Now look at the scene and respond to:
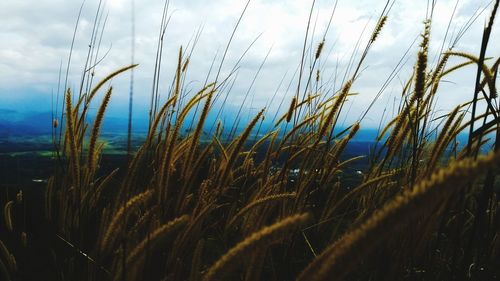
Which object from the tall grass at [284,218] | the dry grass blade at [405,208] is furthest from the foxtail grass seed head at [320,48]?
the dry grass blade at [405,208]

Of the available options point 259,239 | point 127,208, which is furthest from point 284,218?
point 259,239

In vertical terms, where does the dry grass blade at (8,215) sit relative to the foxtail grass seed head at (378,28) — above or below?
below

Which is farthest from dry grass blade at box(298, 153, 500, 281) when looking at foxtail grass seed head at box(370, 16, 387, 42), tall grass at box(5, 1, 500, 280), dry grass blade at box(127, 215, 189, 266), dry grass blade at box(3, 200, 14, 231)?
foxtail grass seed head at box(370, 16, 387, 42)

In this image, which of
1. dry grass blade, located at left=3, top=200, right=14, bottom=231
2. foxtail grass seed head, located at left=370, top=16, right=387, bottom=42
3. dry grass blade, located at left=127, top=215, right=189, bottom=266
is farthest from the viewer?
foxtail grass seed head, located at left=370, top=16, right=387, bottom=42

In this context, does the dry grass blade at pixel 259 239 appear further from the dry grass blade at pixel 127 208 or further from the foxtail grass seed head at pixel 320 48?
the foxtail grass seed head at pixel 320 48

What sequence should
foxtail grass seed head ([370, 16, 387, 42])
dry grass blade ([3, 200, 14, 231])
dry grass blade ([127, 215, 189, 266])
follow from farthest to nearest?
foxtail grass seed head ([370, 16, 387, 42]), dry grass blade ([3, 200, 14, 231]), dry grass blade ([127, 215, 189, 266])

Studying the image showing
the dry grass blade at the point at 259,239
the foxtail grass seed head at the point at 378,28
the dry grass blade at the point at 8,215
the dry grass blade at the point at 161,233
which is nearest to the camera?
the dry grass blade at the point at 259,239

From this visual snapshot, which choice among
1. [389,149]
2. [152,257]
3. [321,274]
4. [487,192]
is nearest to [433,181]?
[321,274]

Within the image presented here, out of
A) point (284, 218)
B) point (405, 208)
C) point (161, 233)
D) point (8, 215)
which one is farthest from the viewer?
point (8, 215)

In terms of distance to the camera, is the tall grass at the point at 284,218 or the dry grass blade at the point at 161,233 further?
the dry grass blade at the point at 161,233

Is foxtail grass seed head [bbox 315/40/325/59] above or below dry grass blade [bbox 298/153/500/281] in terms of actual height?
above

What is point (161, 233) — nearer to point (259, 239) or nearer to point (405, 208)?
point (259, 239)

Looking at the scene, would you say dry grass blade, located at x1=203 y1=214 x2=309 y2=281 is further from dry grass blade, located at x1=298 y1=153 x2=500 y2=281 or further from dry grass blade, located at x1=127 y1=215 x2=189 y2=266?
dry grass blade, located at x1=127 y1=215 x2=189 y2=266

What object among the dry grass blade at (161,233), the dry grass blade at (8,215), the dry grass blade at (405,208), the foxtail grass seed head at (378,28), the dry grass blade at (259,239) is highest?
the foxtail grass seed head at (378,28)
